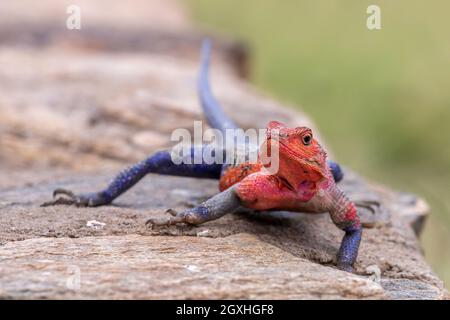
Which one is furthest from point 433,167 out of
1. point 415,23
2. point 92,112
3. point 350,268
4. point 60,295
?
point 60,295

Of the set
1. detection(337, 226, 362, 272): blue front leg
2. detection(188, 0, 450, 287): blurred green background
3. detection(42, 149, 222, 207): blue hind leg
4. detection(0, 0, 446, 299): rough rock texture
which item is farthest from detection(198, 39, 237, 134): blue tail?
detection(188, 0, 450, 287): blurred green background

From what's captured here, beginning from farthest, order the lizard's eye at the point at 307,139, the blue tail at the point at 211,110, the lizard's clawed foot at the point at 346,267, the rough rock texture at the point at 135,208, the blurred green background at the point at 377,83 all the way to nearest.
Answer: the blurred green background at the point at 377,83
the blue tail at the point at 211,110
the lizard's clawed foot at the point at 346,267
the lizard's eye at the point at 307,139
the rough rock texture at the point at 135,208

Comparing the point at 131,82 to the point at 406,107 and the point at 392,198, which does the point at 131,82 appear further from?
the point at 406,107

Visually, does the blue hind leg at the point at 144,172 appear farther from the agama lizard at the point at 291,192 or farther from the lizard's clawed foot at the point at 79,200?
the agama lizard at the point at 291,192

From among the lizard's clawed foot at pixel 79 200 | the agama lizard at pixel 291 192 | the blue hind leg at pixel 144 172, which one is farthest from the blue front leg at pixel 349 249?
the lizard's clawed foot at pixel 79 200

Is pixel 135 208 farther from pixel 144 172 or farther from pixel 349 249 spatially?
pixel 349 249

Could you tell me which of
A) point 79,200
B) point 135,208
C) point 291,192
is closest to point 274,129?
point 291,192

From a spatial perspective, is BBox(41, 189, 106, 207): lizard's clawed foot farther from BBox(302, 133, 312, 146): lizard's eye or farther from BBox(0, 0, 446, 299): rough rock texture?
BBox(302, 133, 312, 146): lizard's eye
